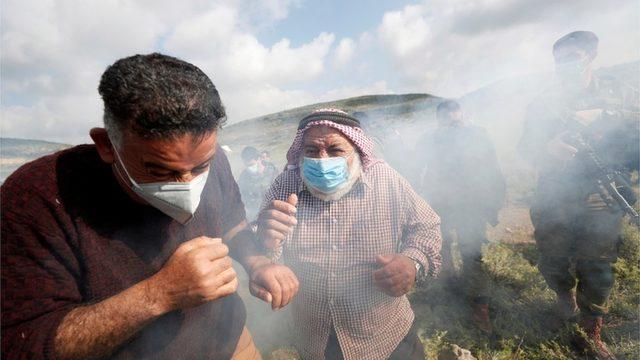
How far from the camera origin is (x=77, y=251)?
4.04ft

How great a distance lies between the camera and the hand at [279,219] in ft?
6.01

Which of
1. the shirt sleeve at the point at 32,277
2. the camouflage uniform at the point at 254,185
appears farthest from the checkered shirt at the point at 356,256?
the camouflage uniform at the point at 254,185

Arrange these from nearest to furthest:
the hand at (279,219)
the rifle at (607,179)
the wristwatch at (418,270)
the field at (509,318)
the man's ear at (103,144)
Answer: the man's ear at (103,144) < the hand at (279,219) < the wristwatch at (418,270) < the rifle at (607,179) < the field at (509,318)

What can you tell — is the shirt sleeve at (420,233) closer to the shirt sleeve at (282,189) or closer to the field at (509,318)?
the shirt sleeve at (282,189)

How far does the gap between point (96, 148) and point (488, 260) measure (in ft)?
18.6

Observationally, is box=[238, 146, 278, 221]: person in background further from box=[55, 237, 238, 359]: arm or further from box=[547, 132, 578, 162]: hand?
box=[55, 237, 238, 359]: arm

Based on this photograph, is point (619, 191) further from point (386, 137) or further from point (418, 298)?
point (386, 137)

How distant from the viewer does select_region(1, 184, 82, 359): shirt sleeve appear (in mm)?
1021

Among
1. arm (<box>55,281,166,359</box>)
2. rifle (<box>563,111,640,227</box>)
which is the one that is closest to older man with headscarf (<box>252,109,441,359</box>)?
arm (<box>55,281,166,359</box>)

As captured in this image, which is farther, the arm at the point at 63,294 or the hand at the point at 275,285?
the hand at the point at 275,285

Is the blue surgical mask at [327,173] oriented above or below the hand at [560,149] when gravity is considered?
above

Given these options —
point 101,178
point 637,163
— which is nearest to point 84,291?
point 101,178

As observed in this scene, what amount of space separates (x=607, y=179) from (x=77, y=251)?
15.1ft

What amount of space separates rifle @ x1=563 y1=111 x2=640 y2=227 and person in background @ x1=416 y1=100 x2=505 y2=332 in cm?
149
